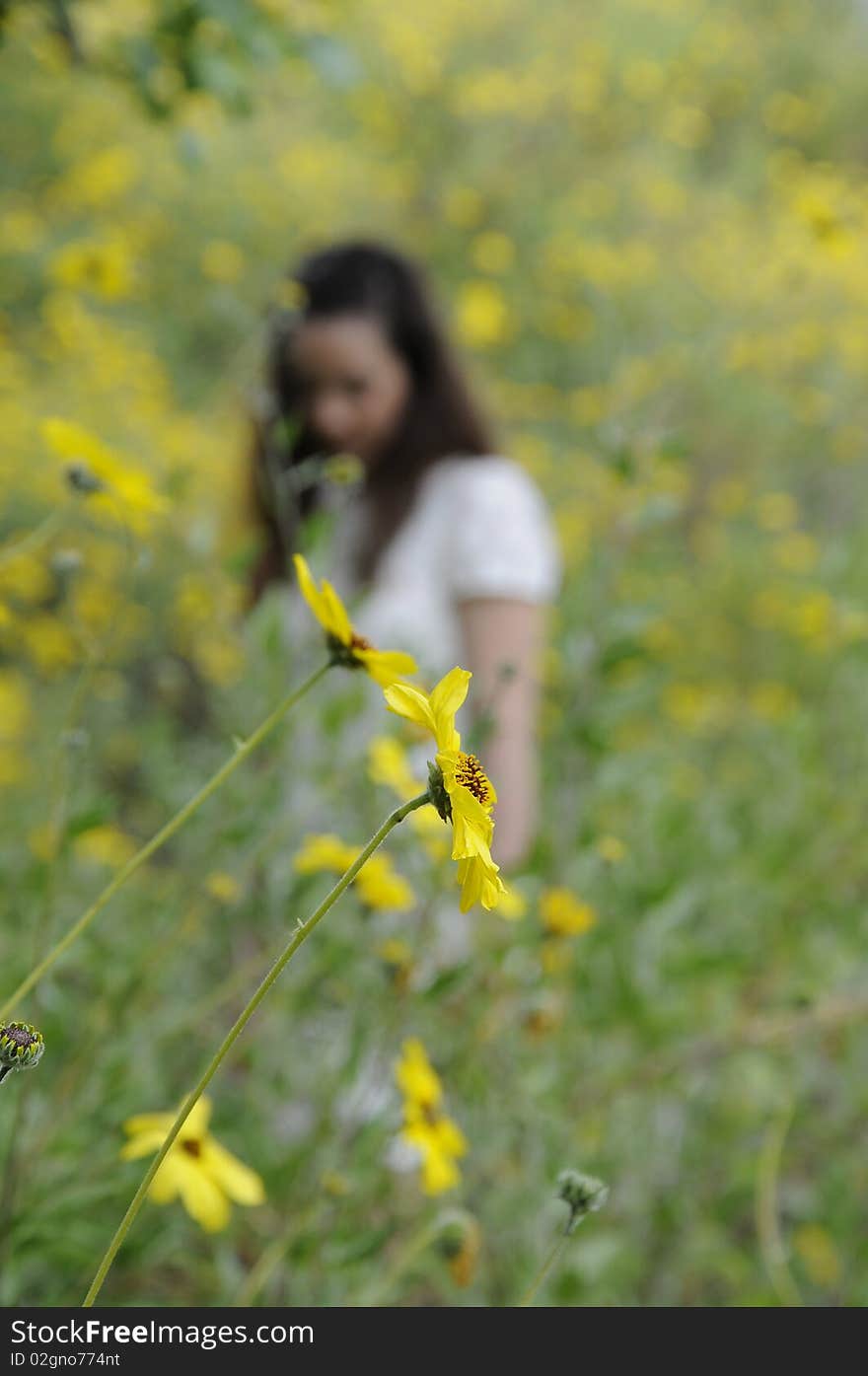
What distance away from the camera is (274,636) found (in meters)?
0.85

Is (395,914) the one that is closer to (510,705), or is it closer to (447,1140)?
(447,1140)

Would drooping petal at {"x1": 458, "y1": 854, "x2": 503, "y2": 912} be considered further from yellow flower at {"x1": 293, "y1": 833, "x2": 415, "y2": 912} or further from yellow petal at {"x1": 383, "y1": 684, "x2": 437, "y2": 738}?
yellow flower at {"x1": 293, "y1": 833, "x2": 415, "y2": 912}

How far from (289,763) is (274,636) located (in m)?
0.13

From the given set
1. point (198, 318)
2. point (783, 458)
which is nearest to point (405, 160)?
point (198, 318)

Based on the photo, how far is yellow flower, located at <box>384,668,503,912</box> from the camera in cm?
32

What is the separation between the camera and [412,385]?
168cm

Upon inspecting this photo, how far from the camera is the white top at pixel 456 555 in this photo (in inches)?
56.9

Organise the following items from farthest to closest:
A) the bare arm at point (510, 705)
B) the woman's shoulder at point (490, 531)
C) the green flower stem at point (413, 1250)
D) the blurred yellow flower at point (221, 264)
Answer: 1. the blurred yellow flower at point (221, 264)
2. the woman's shoulder at point (490, 531)
3. the bare arm at point (510, 705)
4. the green flower stem at point (413, 1250)

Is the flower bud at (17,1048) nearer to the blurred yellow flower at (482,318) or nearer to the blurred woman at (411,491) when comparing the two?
the blurred woman at (411,491)

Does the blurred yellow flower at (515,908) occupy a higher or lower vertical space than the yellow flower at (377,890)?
lower

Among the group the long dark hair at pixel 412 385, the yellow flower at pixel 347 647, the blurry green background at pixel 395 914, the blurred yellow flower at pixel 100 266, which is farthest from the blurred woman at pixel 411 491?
the yellow flower at pixel 347 647

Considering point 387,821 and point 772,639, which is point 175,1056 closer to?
point 387,821

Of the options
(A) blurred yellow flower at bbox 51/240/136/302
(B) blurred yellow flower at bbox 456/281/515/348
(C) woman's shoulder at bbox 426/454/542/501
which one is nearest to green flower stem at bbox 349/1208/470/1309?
(A) blurred yellow flower at bbox 51/240/136/302
